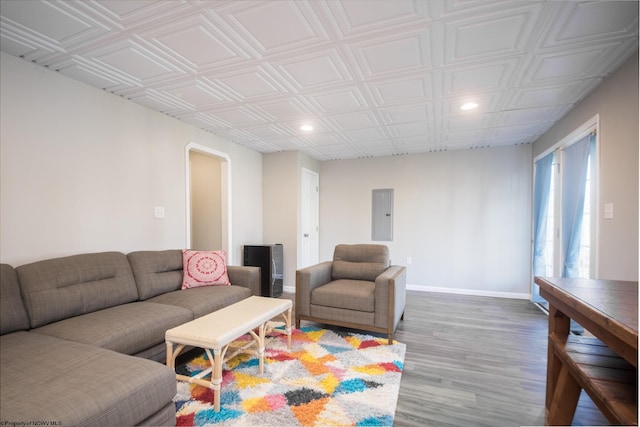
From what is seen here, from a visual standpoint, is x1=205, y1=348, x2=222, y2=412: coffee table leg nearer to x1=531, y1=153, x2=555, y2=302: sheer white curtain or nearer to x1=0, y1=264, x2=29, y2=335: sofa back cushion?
x1=0, y1=264, x2=29, y2=335: sofa back cushion

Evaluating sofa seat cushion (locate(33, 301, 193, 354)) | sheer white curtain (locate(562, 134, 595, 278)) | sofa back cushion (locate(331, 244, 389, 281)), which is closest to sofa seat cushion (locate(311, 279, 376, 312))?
sofa back cushion (locate(331, 244, 389, 281))

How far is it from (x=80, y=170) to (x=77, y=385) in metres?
1.95

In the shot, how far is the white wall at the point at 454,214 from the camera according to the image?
14.4ft

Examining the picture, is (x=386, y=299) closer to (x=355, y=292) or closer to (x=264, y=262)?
(x=355, y=292)

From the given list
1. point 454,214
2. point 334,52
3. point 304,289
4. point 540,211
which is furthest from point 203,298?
point 540,211

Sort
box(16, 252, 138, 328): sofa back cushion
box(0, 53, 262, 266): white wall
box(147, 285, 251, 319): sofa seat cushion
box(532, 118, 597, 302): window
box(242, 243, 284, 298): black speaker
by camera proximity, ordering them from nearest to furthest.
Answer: box(16, 252, 138, 328): sofa back cushion < box(0, 53, 262, 266): white wall < box(147, 285, 251, 319): sofa seat cushion < box(532, 118, 597, 302): window < box(242, 243, 284, 298): black speaker

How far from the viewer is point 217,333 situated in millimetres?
1742

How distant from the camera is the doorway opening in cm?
415

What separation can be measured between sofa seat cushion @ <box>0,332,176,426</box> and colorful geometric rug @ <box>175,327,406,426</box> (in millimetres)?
498

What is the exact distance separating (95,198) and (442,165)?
467 centimetres

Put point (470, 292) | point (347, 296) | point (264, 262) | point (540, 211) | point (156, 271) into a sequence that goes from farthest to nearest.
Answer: point (470, 292)
point (264, 262)
point (540, 211)
point (347, 296)
point (156, 271)

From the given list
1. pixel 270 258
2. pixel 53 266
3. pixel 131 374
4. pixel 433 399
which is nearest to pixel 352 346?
pixel 433 399

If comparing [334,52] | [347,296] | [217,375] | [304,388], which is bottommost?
[304,388]

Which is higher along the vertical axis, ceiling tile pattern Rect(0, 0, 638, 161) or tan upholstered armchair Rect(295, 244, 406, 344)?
ceiling tile pattern Rect(0, 0, 638, 161)
